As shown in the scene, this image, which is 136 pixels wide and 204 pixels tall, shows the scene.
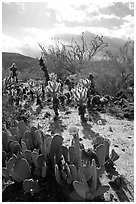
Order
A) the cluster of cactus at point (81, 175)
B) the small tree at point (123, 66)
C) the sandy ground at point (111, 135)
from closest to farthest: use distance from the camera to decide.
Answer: the cluster of cactus at point (81, 175)
the sandy ground at point (111, 135)
the small tree at point (123, 66)

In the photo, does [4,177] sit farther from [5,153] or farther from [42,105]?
[42,105]

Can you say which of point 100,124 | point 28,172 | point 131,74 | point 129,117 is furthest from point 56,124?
point 131,74

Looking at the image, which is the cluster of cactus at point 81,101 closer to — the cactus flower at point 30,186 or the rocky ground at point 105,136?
the rocky ground at point 105,136

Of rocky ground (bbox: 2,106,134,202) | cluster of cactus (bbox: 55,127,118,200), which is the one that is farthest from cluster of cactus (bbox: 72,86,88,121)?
cluster of cactus (bbox: 55,127,118,200)

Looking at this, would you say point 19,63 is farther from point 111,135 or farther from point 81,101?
point 111,135

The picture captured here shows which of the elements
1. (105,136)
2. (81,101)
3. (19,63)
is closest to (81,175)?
(105,136)

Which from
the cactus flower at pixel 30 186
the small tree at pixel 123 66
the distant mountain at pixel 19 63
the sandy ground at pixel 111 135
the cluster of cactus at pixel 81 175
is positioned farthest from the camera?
the distant mountain at pixel 19 63

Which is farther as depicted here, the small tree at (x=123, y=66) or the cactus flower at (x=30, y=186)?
the small tree at (x=123, y=66)

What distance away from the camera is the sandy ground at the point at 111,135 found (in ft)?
10.1

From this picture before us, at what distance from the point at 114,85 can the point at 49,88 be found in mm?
4515

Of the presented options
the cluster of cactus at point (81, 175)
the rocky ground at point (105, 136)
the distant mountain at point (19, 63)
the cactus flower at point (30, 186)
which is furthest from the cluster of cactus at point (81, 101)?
the distant mountain at point (19, 63)

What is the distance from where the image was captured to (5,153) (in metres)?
3.45

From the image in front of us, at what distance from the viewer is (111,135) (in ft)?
17.4

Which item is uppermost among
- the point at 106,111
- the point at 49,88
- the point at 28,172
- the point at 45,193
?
the point at 49,88
